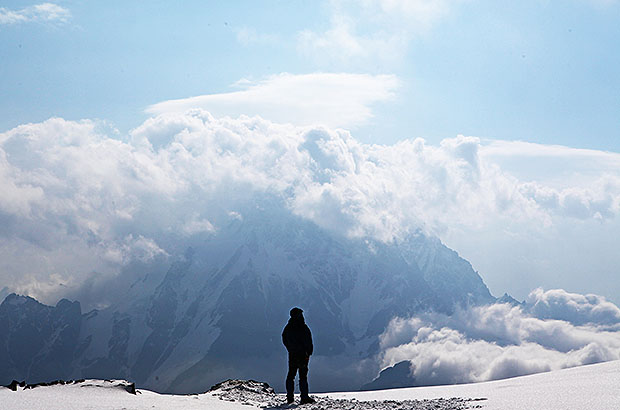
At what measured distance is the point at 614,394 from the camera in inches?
567

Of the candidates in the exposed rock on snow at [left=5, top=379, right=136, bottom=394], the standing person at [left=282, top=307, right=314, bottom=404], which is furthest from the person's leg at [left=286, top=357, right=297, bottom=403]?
the exposed rock on snow at [left=5, top=379, right=136, bottom=394]

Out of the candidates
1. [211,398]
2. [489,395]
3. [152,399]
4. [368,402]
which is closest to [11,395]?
[152,399]

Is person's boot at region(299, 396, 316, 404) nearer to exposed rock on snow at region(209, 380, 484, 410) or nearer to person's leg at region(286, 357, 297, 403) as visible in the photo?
exposed rock on snow at region(209, 380, 484, 410)

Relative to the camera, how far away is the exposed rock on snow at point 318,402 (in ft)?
52.8

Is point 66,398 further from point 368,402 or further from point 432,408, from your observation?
point 432,408

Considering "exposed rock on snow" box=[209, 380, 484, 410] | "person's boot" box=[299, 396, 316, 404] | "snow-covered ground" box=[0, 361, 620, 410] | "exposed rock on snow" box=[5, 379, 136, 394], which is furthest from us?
"person's boot" box=[299, 396, 316, 404]

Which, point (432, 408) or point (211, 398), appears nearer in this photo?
point (432, 408)

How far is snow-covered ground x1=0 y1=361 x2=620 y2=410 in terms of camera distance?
47.5 feet

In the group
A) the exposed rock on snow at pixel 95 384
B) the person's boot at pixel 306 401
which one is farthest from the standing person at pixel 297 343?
the exposed rock on snow at pixel 95 384

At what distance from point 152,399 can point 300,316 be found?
5107mm

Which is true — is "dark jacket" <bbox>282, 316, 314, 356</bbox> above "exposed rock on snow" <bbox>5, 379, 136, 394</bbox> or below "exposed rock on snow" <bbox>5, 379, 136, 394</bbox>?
above

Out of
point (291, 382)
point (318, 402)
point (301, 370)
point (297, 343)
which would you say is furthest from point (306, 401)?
point (297, 343)

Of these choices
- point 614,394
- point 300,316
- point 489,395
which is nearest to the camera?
point 614,394

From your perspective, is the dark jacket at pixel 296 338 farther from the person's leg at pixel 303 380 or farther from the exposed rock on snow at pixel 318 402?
the exposed rock on snow at pixel 318 402
